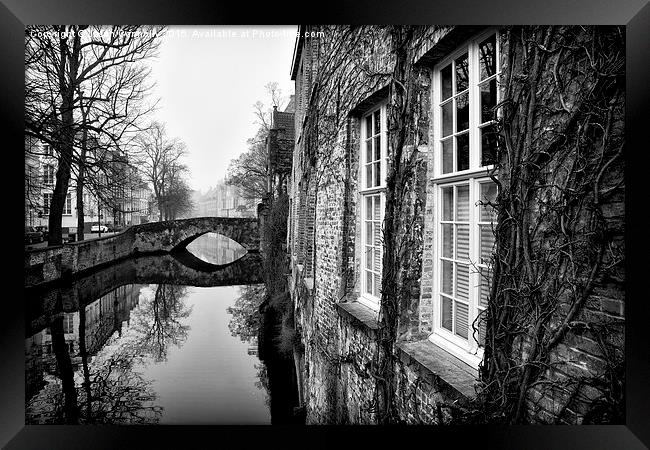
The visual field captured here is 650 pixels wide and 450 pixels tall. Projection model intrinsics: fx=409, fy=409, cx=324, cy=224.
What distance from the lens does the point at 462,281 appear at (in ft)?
7.82

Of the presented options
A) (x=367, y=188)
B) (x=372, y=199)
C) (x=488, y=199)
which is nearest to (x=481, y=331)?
(x=488, y=199)

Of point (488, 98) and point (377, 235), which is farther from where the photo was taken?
point (377, 235)

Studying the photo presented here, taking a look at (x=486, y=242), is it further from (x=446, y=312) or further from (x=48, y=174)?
(x=48, y=174)

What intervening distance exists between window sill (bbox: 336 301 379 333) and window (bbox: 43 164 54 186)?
375 cm

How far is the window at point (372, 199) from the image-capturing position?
3518mm

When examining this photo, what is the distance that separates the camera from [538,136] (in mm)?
1807

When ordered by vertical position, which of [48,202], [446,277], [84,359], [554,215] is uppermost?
[48,202]

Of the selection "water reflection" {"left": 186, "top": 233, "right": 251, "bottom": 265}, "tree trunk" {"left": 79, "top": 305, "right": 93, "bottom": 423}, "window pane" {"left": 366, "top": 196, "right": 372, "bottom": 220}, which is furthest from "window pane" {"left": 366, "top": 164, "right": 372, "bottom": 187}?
"water reflection" {"left": 186, "top": 233, "right": 251, "bottom": 265}

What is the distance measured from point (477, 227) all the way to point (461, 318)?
56 centimetres

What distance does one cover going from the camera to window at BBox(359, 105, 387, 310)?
3518 millimetres

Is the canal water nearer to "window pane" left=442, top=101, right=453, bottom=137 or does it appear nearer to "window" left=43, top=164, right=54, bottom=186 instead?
"window pane" left=442, top=101, right=453, bottom=137

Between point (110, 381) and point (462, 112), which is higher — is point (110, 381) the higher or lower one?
the lower one

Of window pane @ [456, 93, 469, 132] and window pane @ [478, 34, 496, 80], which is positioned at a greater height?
window pane @ [478, 34, 496, 80]
